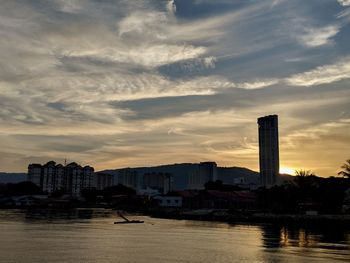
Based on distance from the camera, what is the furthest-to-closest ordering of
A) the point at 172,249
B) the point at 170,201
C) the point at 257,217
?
the point at 170,201
the point at 257,217
the point at 172,249

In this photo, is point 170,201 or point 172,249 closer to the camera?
point 172,249

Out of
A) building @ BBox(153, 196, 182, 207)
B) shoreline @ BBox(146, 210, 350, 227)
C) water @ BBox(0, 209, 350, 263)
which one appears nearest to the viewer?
water @ BBox(0, 209, 350, 263)

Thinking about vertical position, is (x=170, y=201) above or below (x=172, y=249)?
above

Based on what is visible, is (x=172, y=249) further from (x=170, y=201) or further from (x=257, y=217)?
(x=170, y=201)

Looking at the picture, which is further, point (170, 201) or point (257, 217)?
point (170, 201)

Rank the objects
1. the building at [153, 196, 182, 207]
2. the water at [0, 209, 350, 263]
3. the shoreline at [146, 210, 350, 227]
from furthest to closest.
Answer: the building at [153, 196, 182, 207] → the shoreline at [146, 210, 350, 227] → the water at [0, 209, 350, 263]

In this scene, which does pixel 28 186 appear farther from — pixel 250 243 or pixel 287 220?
pixel 250 243

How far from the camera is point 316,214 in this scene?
73.9m

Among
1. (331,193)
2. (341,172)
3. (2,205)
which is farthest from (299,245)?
(2,205)

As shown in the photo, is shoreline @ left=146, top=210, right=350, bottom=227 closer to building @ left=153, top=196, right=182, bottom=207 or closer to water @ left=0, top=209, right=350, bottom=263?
building @ left=153, top=196, right=182, bottom=207

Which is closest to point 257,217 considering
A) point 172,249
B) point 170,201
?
point 172,249

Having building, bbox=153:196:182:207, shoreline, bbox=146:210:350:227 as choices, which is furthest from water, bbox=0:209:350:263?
building, bbox=153:196:182:207

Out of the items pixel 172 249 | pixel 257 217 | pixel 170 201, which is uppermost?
pixel 170 201

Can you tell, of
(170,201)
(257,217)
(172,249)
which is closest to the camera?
(172,249)
